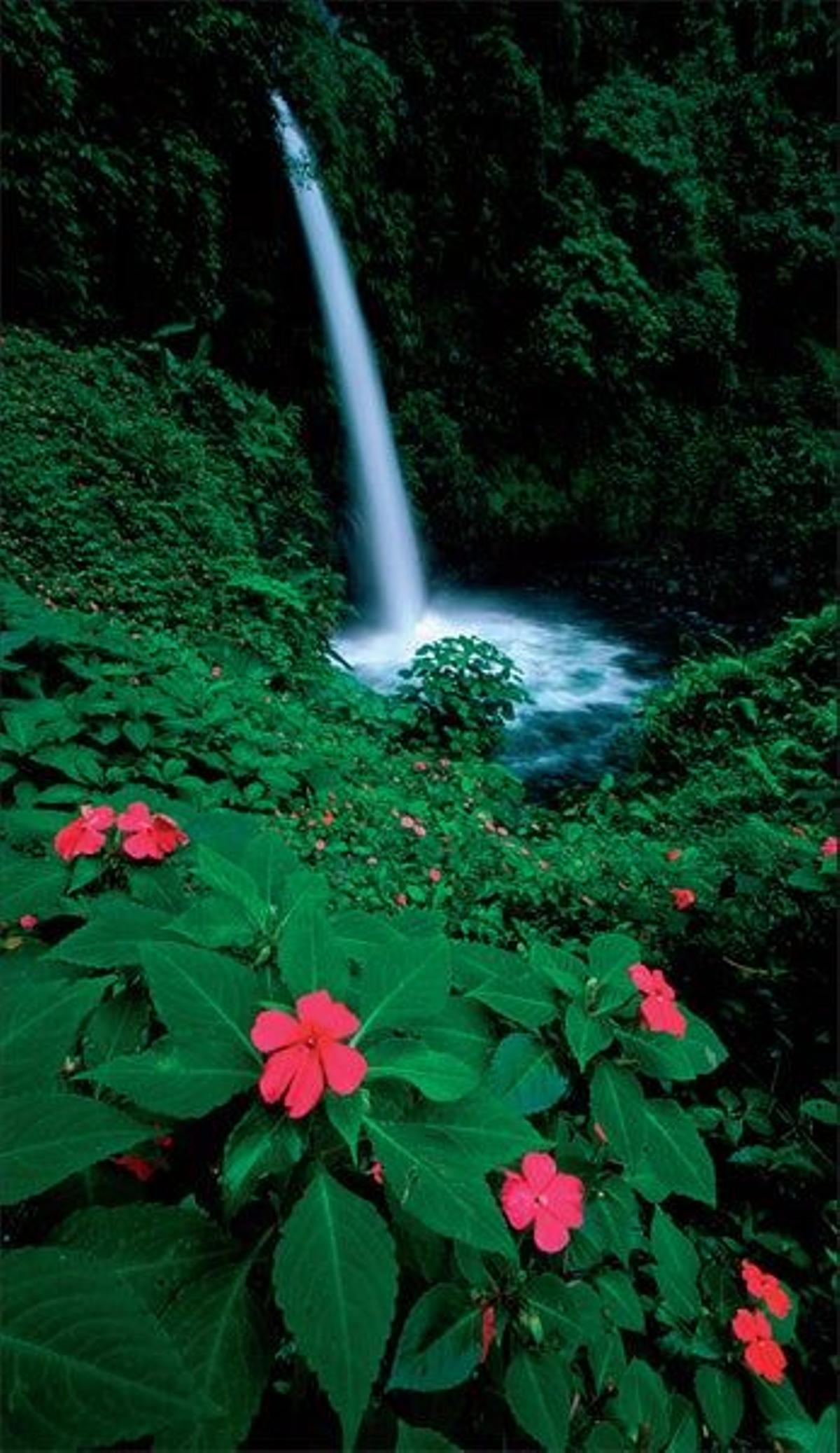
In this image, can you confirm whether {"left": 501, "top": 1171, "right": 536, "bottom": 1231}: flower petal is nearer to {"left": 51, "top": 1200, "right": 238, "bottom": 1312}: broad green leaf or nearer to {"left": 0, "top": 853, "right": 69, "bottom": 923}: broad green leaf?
{"left": 51, "top": 1200, "right": 238, "bottom": 1312}: broad green leaf

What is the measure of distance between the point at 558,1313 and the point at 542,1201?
105 millimetres

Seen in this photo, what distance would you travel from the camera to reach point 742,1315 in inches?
52.9

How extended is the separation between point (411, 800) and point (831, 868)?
2.08 m

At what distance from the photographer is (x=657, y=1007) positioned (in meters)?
1.02

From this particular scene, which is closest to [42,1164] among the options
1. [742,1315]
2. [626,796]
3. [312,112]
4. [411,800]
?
[742,1315]

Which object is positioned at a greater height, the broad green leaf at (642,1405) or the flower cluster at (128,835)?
the flower cluster at (128,835)

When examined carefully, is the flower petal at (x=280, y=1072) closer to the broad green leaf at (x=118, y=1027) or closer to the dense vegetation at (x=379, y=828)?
the dense vegetation at (x=379, y=828)

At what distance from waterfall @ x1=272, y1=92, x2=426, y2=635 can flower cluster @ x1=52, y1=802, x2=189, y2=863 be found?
9.18 meters

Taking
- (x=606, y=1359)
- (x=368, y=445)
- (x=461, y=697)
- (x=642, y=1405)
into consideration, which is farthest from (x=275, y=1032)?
(x=368, y=445)

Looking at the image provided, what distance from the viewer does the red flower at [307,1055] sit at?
2.36 feet

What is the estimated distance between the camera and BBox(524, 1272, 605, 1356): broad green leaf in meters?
0.87

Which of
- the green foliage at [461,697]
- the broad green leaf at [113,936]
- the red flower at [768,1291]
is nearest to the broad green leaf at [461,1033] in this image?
the broad green leaf at [113,936]

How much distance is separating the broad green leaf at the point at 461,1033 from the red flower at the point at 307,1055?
13 centimetres

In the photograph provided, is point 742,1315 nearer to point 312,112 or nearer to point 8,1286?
point 8,1286
